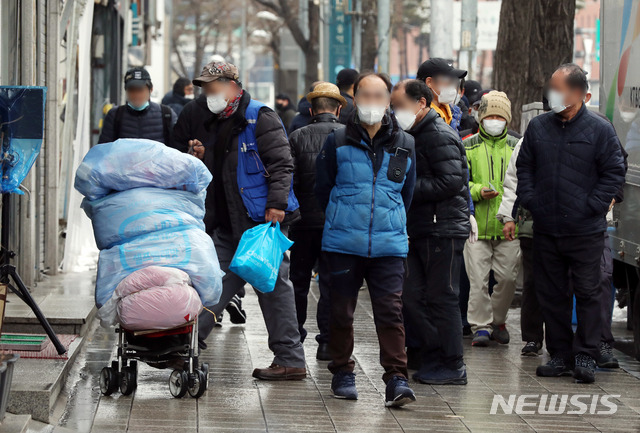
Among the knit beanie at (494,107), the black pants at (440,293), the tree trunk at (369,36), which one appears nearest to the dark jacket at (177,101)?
the knit beanie at (494,107)

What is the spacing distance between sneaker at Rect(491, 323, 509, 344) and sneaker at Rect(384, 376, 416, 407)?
2756 millimetres

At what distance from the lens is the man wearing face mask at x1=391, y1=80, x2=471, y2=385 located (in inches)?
301

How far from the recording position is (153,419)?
20.9ft

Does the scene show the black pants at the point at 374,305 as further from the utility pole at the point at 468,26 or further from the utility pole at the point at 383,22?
the utility pole at the point at 383,22

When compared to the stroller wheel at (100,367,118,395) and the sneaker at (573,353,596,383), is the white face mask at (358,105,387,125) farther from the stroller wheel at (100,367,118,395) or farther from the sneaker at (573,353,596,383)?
the sneaker at (573,353,596,383)

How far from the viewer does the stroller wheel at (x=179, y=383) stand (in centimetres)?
686

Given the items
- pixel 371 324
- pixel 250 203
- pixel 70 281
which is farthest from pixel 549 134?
pixel 70 281

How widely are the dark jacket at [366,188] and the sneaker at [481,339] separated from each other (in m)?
2.58

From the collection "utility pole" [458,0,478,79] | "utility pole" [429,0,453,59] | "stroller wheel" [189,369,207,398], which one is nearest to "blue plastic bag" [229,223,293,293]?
"stroller wheel" [189,369,207,398]

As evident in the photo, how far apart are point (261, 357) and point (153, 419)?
2.19 m

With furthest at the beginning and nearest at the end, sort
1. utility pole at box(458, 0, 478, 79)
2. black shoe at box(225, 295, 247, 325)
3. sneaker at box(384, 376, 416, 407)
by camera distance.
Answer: utility pole at box(458, 0, 478, 79)
black shoe at box(225, 295, 247, 325)
sneaker at box(384, 376, 416, 407)

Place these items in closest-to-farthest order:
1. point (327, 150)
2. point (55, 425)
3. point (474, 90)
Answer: point (55, 425) → point (327, 150) → point (474, 90)

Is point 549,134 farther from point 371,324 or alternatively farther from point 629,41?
point 371,324

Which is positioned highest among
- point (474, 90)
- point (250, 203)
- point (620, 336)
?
point (474, 90)
